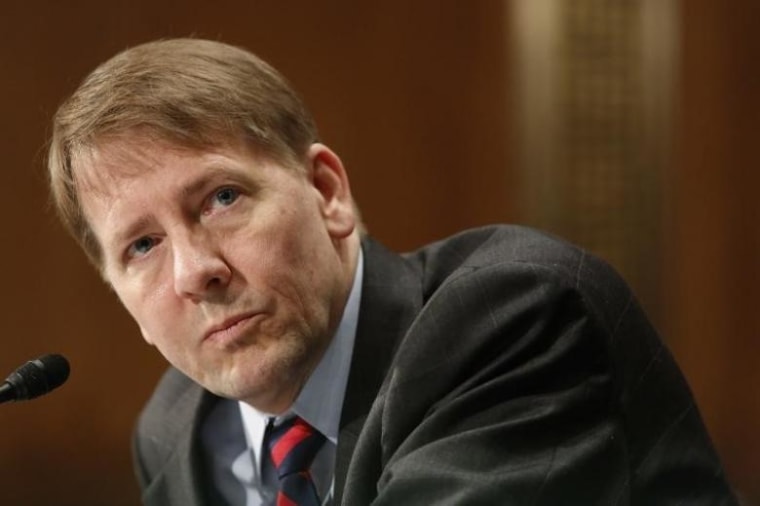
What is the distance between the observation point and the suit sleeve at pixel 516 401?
63.6 inches

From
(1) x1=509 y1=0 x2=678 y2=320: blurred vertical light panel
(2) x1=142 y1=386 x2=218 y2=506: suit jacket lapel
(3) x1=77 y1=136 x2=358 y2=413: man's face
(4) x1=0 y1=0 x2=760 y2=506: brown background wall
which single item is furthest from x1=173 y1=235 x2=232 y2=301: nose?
(1) x1=509 y1=0 x2=678 y2=320: blurred vertical light panel

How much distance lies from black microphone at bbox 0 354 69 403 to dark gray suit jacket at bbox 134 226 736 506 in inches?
16.6

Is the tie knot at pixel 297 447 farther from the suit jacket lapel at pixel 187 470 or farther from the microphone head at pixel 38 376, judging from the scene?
the microphone head at pixel 38 376

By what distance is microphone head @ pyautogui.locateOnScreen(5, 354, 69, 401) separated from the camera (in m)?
1.87

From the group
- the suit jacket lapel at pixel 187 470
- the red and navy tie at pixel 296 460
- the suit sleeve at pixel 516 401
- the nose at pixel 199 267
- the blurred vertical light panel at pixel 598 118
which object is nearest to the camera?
the suit sleeve at pixel 516 401

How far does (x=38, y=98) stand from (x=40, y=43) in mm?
179

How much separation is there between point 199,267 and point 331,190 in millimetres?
317

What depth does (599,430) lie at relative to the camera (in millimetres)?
1687

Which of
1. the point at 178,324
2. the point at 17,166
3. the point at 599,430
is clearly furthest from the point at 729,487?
the point at 17,166

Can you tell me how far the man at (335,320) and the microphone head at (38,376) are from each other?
0.16 m

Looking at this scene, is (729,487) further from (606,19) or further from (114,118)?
(606,19)

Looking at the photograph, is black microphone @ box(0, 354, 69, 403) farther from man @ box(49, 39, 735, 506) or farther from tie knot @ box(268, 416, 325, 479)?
tie knot @ box(268, 416, 325, 479)

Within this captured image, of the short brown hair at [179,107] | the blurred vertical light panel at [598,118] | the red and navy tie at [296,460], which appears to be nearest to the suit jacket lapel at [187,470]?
the red and navy tie at [296,460]

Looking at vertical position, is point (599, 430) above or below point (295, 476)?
above
